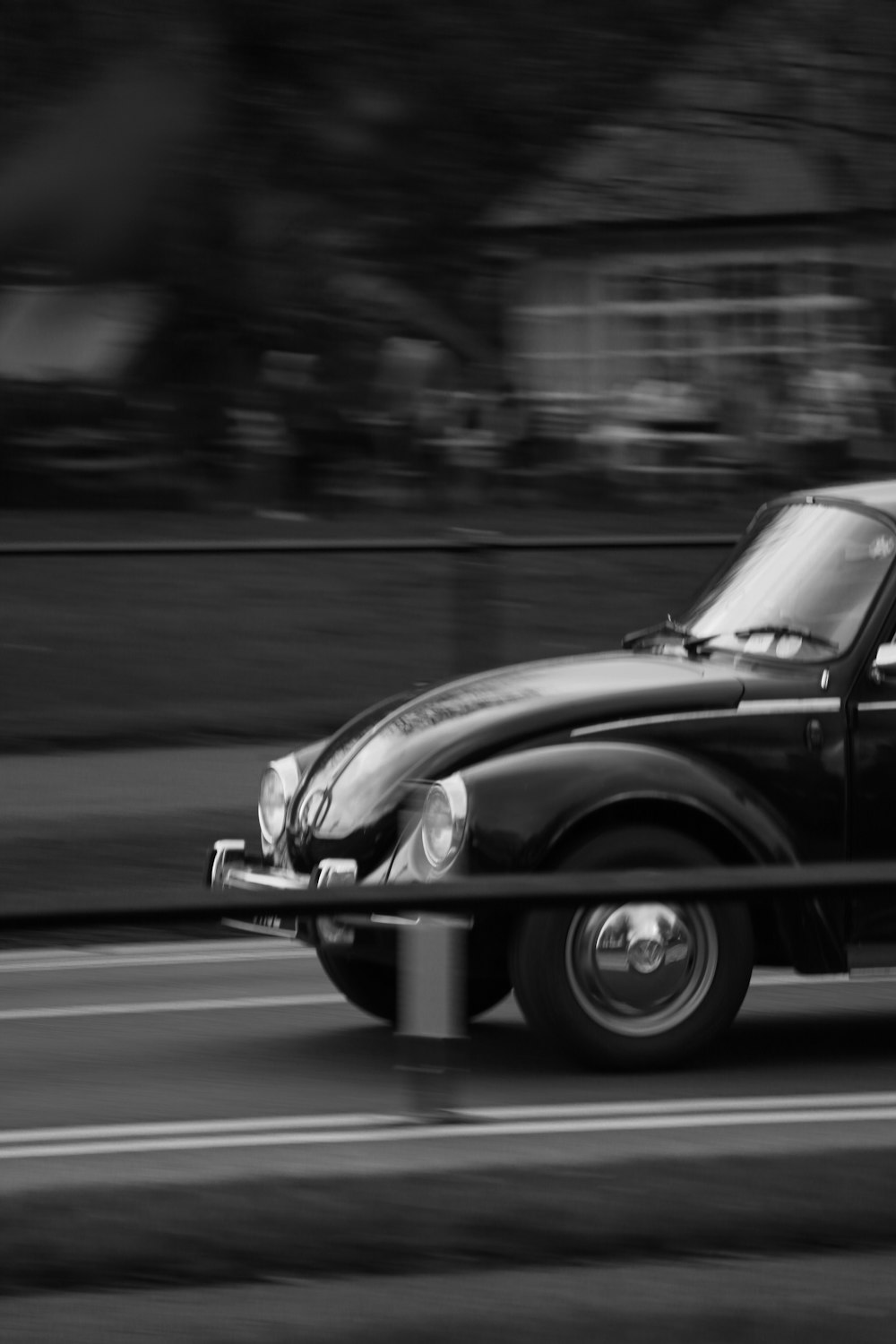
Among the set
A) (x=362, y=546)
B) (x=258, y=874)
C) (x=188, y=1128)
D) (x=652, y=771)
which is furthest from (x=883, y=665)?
(x=362, y=546)

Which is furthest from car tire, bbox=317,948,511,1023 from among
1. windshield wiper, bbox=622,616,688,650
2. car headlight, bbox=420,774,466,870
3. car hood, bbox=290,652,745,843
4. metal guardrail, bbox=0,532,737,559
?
metal guardrail, bbox=0,532,737,559

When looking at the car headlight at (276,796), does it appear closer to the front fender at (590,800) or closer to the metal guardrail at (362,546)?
the front fender at (590,800)

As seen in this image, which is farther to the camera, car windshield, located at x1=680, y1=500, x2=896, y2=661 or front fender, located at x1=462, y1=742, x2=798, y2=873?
car windshield, located at x1=680, y1=500, x2=896, y2=661

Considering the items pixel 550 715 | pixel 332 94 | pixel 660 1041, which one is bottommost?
pixel 660 1041

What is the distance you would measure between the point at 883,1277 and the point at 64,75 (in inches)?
737

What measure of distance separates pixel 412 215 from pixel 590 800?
1615cm

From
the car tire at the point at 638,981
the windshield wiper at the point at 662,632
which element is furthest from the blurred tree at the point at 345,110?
the car tire at the point at 638,981

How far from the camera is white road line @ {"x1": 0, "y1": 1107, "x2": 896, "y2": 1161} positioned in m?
3.62

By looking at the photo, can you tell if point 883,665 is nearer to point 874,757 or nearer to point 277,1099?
point 874,757

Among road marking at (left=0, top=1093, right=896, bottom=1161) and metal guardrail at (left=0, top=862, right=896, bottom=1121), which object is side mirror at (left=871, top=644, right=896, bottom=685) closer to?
road marking at (left=0, top=1093, right=896, bottom=1161)

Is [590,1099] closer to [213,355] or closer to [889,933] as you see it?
[889,933]

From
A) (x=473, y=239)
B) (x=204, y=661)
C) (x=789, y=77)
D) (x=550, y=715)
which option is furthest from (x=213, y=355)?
(x=550, y=715)

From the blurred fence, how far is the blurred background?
8.05m

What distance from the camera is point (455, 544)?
436 inches
